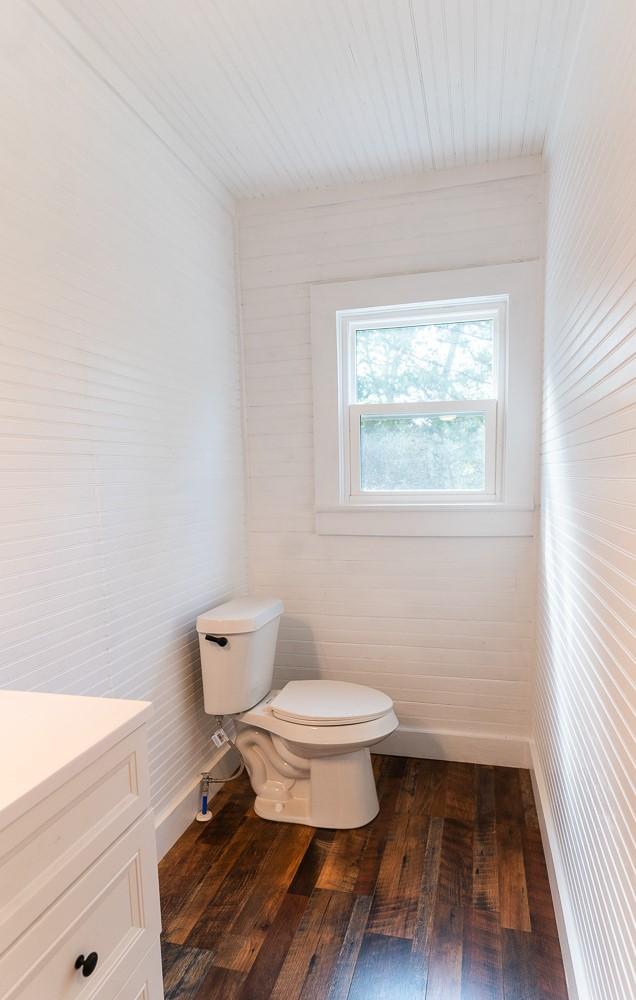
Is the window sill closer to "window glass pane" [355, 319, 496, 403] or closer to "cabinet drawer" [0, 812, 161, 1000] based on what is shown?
"window glass pane" [355, 319, 496, 403]

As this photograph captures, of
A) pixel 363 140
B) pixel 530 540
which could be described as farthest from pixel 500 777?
pixel 363 140

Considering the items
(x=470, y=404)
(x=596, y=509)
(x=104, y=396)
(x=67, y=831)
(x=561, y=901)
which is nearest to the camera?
(x=67, y=831)

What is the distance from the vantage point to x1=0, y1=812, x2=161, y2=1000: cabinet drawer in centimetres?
67

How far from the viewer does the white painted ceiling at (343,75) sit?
55.8 inches

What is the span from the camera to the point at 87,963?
765 mm

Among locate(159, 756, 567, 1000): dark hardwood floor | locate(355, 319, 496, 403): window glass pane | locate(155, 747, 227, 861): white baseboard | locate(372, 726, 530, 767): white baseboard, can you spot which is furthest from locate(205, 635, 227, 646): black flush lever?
locate(355, 319, 496, 403): window glass pane

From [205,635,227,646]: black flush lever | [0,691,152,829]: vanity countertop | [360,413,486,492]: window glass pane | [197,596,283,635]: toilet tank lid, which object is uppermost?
[360,413,486,492]: window glass pane

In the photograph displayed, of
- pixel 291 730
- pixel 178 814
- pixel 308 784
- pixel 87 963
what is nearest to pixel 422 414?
pixel 291 730

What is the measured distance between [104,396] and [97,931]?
48.5 inches

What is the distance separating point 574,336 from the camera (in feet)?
4.73

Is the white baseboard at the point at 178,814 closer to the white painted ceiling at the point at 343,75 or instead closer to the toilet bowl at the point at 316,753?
the toilet bowl at the point at 316,753

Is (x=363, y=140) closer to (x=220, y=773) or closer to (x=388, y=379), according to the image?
(x=388, y=379)

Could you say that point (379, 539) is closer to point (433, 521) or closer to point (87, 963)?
point (433, 521)

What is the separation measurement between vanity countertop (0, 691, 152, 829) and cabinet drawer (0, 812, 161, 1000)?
0.16 meters
